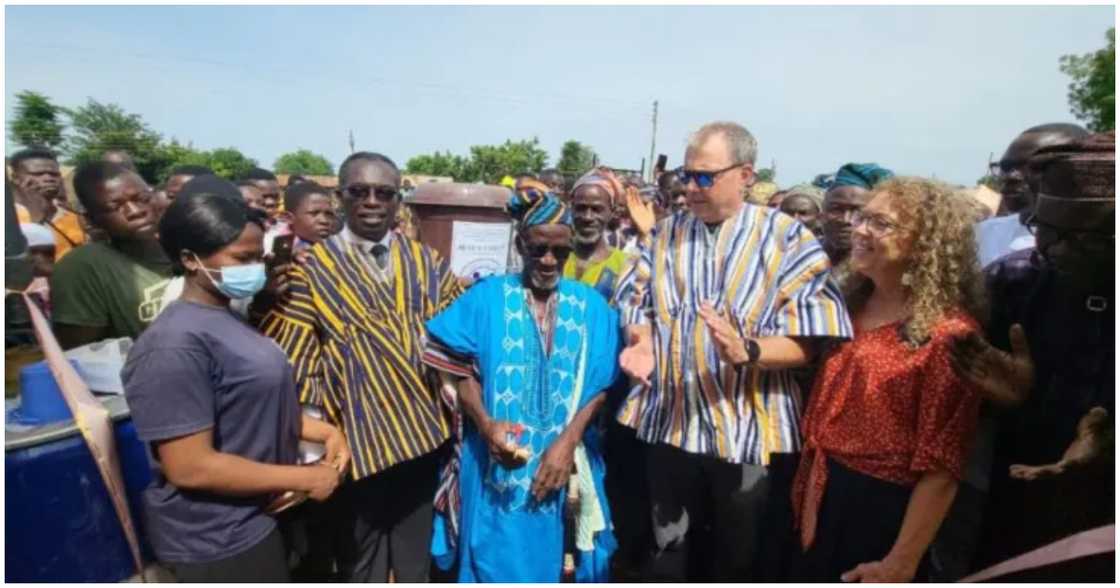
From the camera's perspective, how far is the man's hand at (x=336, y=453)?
226 centimetres

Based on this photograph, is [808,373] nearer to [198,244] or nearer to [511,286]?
[511,286]

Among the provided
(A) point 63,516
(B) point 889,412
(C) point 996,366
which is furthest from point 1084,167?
(A) point 63,516

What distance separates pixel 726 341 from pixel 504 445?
0.83 meters

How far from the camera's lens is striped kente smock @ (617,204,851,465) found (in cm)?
231

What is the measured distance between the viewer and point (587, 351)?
97.0 inches

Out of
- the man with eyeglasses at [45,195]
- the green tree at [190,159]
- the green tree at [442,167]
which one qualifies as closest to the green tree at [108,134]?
the green tree at [190,159]

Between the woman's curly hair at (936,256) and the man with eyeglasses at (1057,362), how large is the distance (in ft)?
0.50

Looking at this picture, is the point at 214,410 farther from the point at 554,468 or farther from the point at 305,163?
the point at 305,163

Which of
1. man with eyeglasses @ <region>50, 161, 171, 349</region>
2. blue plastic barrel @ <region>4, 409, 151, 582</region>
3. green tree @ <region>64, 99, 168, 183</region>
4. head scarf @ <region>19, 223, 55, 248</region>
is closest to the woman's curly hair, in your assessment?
blue plastic barrel @ <region>4, 409, 151, 582</region>

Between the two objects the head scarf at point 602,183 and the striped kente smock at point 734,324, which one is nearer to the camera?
the striped kente smock at point 734,324

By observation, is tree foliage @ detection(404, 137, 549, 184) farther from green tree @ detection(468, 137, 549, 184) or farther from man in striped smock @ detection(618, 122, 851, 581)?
man in striped smock @ detection(618, 122, 851, 581)

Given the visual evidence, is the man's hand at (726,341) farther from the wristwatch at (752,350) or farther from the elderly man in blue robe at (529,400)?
the elderly man in blue robe at (529,400)

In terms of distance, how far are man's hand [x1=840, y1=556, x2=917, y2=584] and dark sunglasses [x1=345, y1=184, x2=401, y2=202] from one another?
2171 millimetres

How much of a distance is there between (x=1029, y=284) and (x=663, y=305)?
1.15 meters
